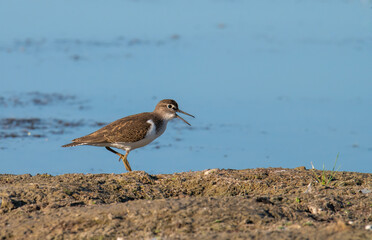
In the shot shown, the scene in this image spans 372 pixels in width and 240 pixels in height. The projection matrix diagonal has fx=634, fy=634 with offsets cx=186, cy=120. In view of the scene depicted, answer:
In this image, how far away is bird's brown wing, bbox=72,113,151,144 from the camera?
997 centimetres

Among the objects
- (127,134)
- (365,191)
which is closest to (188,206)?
(365,191)

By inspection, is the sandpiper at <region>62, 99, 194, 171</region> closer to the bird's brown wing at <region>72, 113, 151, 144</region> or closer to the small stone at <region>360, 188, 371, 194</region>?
the bird's brown wing at <region>72, 113, 151, 144</region>

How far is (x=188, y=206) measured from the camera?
20.6ft

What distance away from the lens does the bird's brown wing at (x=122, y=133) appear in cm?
997

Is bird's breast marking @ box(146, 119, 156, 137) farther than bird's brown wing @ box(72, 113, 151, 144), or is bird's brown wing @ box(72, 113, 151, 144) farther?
bird's breast marking @ box(146, 119, 156, 137)

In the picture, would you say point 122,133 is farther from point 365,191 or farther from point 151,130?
point 365,191

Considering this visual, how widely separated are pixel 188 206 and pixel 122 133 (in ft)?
12.7

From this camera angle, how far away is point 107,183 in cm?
793

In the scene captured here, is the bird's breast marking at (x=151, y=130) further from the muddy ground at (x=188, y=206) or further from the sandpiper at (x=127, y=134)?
the muddy ground at (x=188, y=206)

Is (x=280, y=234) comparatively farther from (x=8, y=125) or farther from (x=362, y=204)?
(x=8, y=125)

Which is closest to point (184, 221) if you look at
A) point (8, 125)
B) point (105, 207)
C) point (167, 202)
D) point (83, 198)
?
point (167, 202)

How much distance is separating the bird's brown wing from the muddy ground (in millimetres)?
1480

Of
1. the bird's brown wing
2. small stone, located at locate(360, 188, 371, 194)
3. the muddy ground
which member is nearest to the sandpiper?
the bird's brown wing

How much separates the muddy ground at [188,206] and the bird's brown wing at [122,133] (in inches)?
58.3
